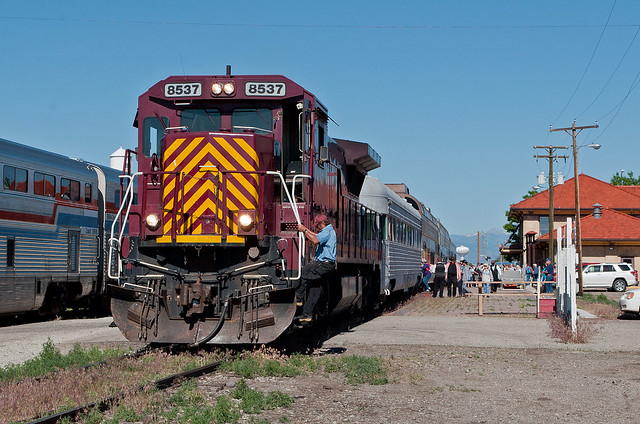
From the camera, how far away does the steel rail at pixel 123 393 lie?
6820 mm

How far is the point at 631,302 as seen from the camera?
890 inches

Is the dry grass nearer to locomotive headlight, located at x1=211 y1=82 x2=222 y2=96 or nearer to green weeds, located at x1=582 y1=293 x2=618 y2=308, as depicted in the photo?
locomotive headlight, located at x1=211 y1=82 x2=222 y2=96

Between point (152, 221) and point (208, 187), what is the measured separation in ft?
3.02

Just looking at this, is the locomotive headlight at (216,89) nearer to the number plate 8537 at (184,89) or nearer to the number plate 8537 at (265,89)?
the number plate 8537 at (184,89)

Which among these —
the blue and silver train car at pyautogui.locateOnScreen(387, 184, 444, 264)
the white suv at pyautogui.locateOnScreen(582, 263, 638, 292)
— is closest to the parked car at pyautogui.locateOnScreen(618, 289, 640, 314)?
the blue and silver train car at pyautogui.locateOnScreen(387, 184, 444, 264)

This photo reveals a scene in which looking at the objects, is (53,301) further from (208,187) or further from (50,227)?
(208,187)

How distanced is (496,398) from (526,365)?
306 cm

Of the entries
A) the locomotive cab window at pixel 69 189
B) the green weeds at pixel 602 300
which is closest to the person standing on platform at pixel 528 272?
the green weeds at pixel 602 300

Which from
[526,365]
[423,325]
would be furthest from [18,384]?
[423,325]

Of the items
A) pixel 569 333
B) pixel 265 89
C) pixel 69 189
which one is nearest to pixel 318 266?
pixel 265 89

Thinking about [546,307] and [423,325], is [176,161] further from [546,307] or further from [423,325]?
[546,307]

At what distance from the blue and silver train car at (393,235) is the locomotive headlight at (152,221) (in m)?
10.1

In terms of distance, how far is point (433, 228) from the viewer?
43.2 m

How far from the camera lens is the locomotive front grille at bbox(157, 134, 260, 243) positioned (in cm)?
1096
